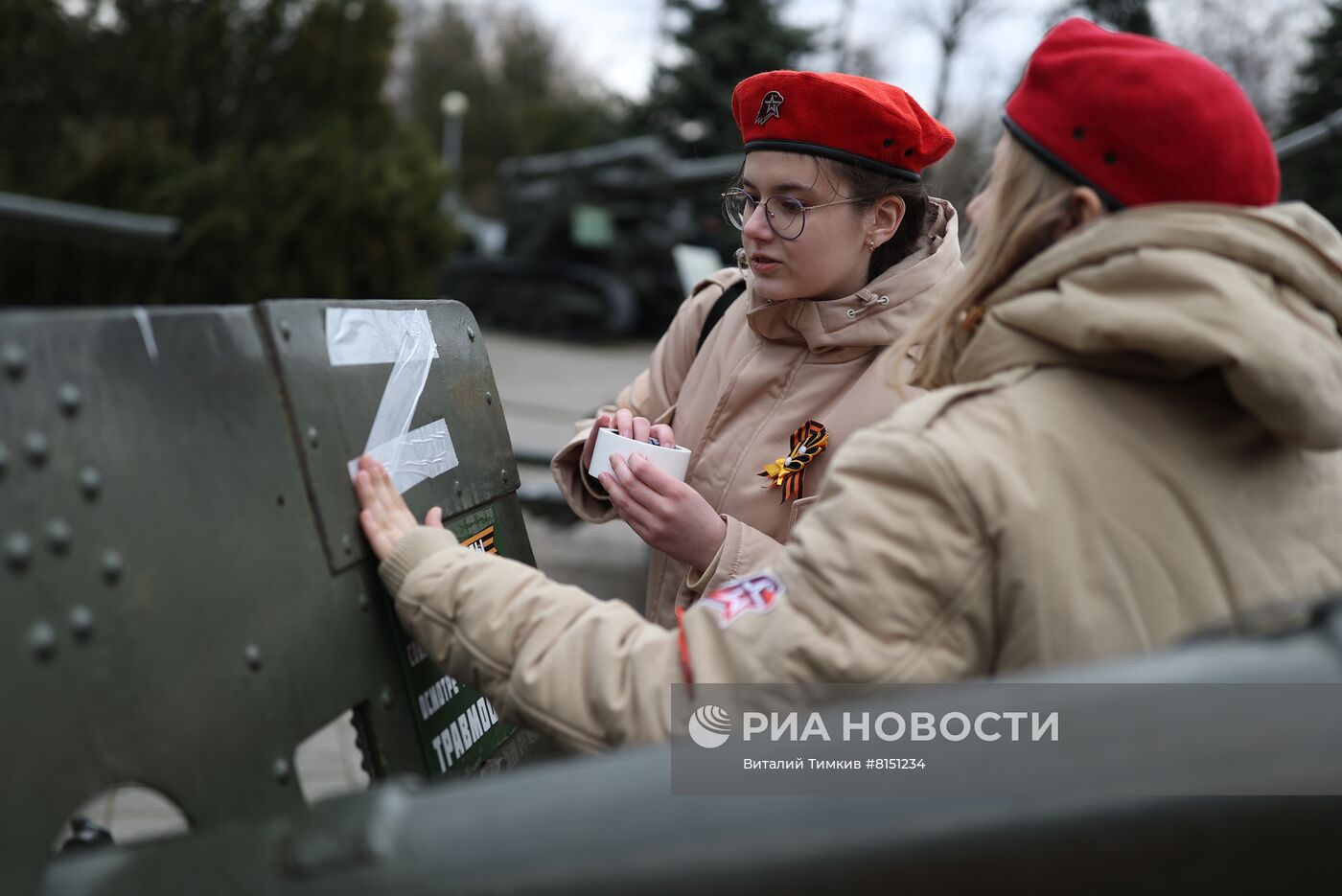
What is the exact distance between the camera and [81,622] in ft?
3.89

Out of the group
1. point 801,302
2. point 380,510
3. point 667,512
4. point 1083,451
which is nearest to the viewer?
point 1083,451

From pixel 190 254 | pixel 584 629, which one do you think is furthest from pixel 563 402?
pixel 584 629

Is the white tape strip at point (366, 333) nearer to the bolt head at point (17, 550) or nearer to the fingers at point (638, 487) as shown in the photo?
the fingers at point (638, 487)

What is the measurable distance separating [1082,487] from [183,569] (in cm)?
99

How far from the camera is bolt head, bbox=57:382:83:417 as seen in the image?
3.97 feet

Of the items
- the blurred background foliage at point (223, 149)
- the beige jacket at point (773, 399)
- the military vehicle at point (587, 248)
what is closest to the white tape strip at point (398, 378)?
the beige jacket at point (773, 399)

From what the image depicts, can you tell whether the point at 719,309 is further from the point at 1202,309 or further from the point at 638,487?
the point at 1202,309

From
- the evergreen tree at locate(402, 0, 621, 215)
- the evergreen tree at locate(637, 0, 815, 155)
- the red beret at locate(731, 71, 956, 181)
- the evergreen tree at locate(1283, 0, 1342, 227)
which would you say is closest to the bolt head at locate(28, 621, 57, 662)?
the red beret at locate(731, 71, 956, 181)

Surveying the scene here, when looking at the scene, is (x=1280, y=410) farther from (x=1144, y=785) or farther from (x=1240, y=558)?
(x=1144, y=785)

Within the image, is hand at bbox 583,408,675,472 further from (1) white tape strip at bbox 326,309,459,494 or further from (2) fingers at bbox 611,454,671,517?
(1) white tape strip at bbox 326,309,459,494

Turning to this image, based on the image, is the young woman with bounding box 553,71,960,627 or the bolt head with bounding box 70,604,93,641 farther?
the young woman with bounding box 553,71,960,627

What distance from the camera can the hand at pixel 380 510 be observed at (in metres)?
1.60

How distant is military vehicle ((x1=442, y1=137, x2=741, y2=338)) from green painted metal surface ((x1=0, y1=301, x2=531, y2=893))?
14575 mm

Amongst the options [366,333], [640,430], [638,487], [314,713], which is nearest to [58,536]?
[314,713]
